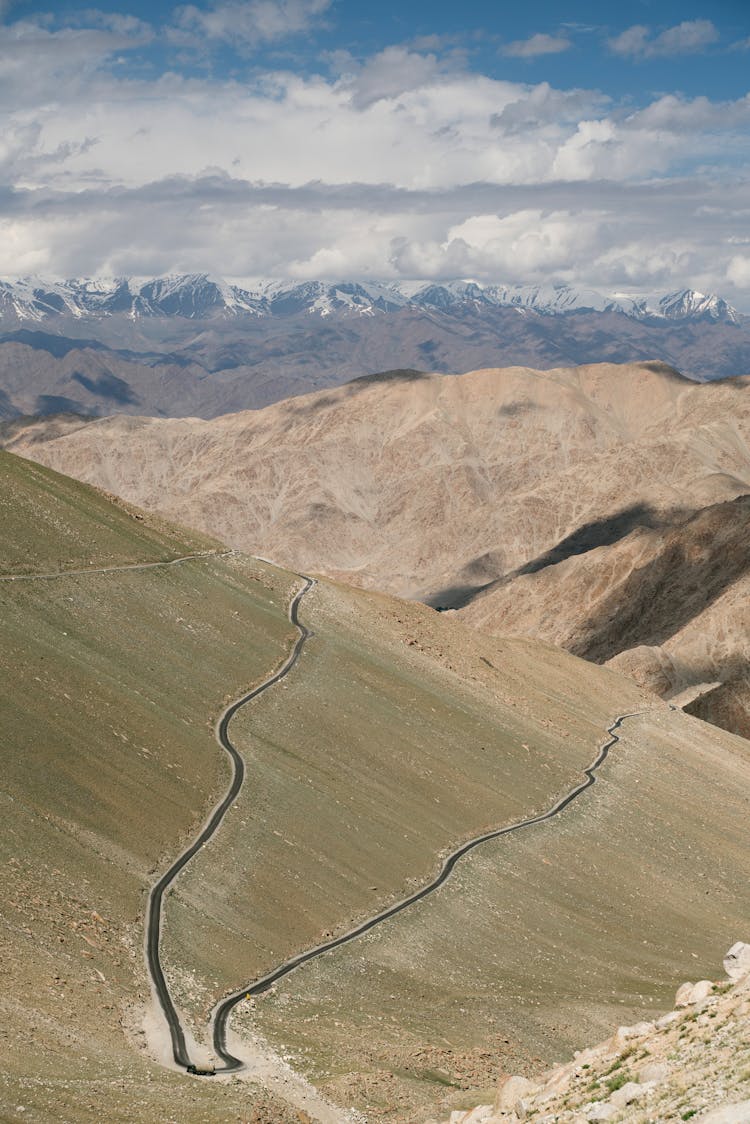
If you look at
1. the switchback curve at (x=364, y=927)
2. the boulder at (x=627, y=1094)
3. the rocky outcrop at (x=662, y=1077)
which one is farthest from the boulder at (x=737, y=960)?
the switchback curve at (x=364, y=927)

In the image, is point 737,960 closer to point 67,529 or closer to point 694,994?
point 694,994

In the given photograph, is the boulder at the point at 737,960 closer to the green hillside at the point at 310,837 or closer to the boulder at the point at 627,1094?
the boulder at the point at 627,1094

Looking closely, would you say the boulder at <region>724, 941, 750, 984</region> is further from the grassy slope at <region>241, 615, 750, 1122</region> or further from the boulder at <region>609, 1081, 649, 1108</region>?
the grassy slope at <region>241, 615, 750, 1122</region>

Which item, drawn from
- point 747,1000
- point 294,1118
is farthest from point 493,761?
point 747,1000

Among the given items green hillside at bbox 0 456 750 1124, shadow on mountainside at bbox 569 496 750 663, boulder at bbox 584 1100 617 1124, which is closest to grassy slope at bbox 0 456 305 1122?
green hillside at bbox 0 456 750 1124

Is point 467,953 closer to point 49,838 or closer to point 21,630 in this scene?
point 49,838

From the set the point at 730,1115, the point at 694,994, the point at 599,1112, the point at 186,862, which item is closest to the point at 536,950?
the point at 186,862

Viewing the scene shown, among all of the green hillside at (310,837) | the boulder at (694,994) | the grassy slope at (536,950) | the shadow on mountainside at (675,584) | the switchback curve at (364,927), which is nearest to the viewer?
the boulder at (694,994)
